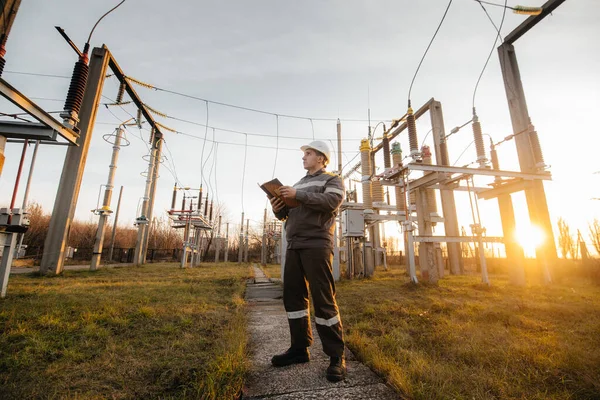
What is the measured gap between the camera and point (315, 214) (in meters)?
2.37

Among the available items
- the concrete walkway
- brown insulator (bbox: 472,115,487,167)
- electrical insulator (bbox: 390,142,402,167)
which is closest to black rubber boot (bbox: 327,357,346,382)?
the concrete walkway

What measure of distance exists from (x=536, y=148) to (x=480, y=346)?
733cm

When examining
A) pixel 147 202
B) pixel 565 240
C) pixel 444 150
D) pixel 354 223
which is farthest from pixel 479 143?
pixel 565 240

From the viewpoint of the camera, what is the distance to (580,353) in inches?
83.5

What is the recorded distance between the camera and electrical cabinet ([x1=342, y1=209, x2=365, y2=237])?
8688mm

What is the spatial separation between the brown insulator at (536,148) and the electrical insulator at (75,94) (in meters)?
10.0

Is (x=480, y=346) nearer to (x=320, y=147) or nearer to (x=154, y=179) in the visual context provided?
(x=320, y=147)

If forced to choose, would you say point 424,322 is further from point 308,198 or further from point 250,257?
point 250,257

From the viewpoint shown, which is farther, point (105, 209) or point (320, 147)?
point (105, 209)

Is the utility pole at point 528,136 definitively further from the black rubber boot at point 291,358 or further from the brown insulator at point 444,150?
the black rubber boot at point 291,358

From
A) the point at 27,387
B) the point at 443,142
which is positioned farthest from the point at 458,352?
the point at 443,142

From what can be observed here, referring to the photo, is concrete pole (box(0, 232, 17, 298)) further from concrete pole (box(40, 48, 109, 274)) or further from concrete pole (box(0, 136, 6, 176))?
concrete pole (box(40, 48, 109, 274))

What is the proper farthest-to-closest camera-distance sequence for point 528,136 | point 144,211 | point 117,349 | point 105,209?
point 144,211 → point 105,209 → point 528,136 → point 117,349

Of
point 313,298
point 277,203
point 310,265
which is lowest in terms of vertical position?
point 313,298
